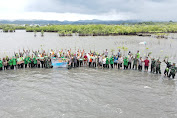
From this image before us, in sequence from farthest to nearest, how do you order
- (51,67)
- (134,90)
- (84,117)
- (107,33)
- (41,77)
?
(107,33) → (51,67) → (41,77) → (134,90) → (84,117)

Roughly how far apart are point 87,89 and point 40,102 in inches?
158

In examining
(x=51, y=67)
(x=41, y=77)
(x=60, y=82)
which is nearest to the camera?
(x=60, y=82)

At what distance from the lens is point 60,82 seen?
14.9 metres

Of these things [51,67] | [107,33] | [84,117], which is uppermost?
[107,33]

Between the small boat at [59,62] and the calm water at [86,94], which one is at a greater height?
the small boat at [59,62]

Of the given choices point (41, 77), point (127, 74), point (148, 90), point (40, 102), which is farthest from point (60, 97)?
point (127, 74)

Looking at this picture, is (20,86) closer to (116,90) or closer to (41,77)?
(41,77)

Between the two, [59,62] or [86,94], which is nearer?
[86,94]

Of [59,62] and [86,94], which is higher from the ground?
[59,62]

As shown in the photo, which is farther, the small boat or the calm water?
the small boat

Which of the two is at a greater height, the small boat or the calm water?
the small boat

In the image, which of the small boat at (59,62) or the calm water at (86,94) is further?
the small boat at (59,62)

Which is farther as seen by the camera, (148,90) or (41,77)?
(41,77)

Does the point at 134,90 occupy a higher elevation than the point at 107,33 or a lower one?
lower
